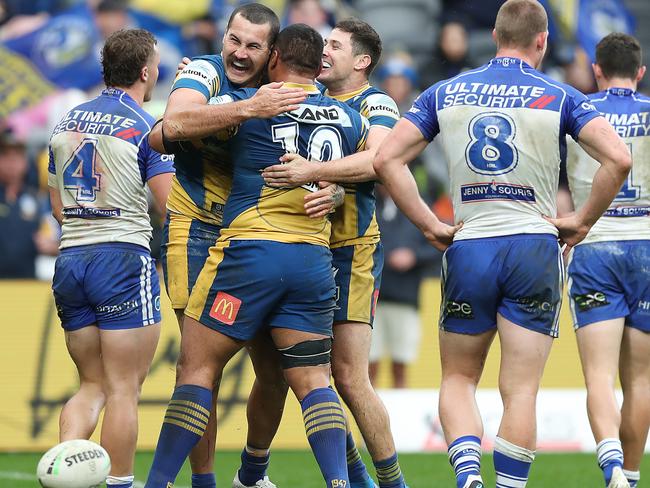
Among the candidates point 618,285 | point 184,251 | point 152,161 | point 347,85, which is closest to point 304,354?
point 184,251

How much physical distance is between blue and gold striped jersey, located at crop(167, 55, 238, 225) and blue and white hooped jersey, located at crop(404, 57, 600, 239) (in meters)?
1.23

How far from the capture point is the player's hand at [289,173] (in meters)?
6.08

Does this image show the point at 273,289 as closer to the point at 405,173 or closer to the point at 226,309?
the point at 226,309

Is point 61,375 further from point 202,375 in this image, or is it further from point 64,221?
point 202,375

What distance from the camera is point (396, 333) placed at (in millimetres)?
12367

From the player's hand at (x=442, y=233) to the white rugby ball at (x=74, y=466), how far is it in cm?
211

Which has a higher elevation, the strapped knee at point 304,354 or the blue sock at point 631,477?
the strapped knee at point 304,354

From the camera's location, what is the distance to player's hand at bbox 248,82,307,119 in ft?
19.4

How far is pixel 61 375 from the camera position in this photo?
446 inches

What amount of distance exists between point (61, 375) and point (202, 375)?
221 inches

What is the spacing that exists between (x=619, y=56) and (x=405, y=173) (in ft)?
7.67

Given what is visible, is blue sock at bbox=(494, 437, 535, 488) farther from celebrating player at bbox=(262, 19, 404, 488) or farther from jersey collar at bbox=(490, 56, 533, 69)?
jersey collar at bbox=(490, 56, 533, 69)

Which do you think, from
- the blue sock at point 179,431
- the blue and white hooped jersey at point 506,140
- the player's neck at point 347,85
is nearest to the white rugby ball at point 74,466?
the blue sock at point 179,431

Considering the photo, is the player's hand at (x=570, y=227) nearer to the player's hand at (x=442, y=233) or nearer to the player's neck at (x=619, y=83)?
the player's hand at (x=442, y=233)
